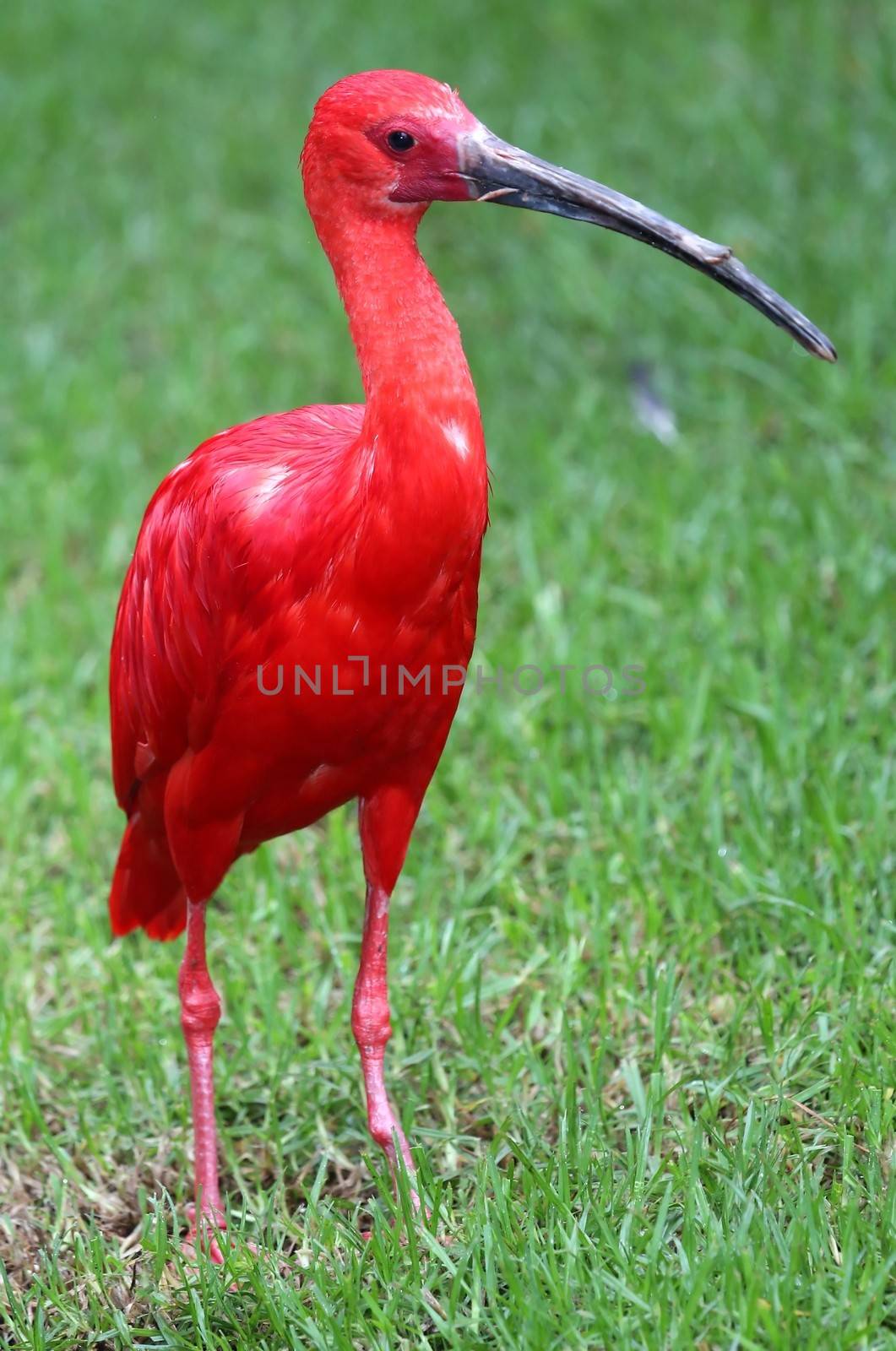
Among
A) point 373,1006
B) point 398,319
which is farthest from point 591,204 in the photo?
point 373,1006

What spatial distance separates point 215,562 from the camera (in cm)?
273

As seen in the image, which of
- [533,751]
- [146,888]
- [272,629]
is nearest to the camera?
[272,629]

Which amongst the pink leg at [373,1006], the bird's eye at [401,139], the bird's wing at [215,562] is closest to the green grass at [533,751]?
A: the pink leg at [373,1006]

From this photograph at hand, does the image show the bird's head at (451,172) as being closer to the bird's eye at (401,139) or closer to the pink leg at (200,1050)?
the bird's eye at (401,139)

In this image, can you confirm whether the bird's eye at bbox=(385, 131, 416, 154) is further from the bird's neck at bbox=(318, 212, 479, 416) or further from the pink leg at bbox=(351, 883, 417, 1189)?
the pink leg at bbox=(351, 883, 417, 1189)

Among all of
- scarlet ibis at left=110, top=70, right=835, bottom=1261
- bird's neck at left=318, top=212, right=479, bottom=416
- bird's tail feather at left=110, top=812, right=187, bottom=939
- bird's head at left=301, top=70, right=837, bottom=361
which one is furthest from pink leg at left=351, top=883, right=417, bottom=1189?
bird's head at left=301, top=70, right=837, bottom=361

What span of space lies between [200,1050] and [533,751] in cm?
153

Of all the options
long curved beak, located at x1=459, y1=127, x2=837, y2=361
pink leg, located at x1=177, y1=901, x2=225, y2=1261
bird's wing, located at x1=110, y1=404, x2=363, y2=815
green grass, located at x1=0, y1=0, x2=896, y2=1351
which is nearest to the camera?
long curved beak, located at x1=459, y1=127, x2=837, y2=361

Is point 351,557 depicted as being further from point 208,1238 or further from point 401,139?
point 208,1238

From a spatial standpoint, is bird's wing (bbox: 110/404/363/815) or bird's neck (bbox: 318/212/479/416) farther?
bird's wing (bbox: 110/404/363/815)

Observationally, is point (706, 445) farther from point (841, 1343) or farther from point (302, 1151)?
point (841, 1343)

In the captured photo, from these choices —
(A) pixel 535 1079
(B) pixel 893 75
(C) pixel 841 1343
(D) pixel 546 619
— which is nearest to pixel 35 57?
(B) pixel 893 75

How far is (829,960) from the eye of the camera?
3363 mm

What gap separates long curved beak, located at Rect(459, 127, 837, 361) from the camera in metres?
2.49
